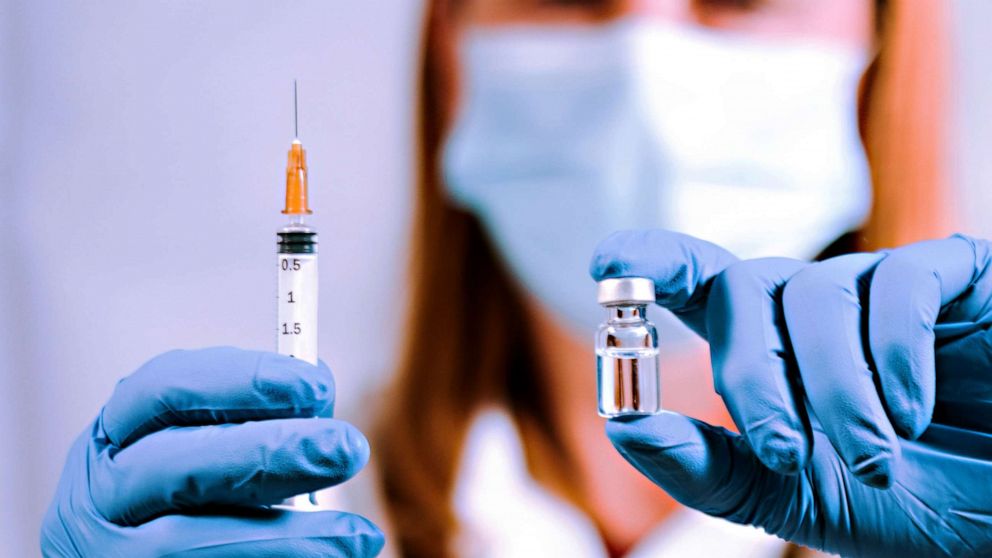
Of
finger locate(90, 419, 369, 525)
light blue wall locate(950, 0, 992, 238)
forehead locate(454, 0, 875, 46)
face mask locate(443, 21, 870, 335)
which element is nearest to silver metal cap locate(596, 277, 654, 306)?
finger locate(90, 419, 369, 525)

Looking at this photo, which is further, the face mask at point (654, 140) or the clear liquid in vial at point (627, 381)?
the face mask at point (654, 140)

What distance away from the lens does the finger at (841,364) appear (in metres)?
0.75

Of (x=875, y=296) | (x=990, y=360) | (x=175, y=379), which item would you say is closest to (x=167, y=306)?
(x=175, y=379)

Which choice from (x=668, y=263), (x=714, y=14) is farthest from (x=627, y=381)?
(x=714, y=14)

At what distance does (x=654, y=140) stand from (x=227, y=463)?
91cm

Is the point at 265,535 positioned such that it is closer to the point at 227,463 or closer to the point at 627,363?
the point at 227,463

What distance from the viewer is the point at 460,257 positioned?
1.51 meters

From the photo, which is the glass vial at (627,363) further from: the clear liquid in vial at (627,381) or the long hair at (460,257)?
the long hair at (460,257)

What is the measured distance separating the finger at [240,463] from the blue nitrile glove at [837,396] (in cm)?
29

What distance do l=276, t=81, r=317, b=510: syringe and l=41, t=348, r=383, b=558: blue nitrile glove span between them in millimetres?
41

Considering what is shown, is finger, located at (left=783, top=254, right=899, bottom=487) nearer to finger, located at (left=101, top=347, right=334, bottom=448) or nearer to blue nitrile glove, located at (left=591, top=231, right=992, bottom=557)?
blue nitrile glove, located at (left=591, top=231, right=992, bottom=557)

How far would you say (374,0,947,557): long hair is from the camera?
148 cm

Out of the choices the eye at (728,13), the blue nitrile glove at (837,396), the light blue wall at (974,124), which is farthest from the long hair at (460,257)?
the blue nitrile glove at (837,396)

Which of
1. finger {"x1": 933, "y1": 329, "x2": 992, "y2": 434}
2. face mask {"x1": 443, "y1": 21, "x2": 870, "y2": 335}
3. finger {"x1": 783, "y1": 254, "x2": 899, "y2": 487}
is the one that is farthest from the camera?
face mask {"x1": 443, "y1": 21, "x2": 870, "y2": 335}
